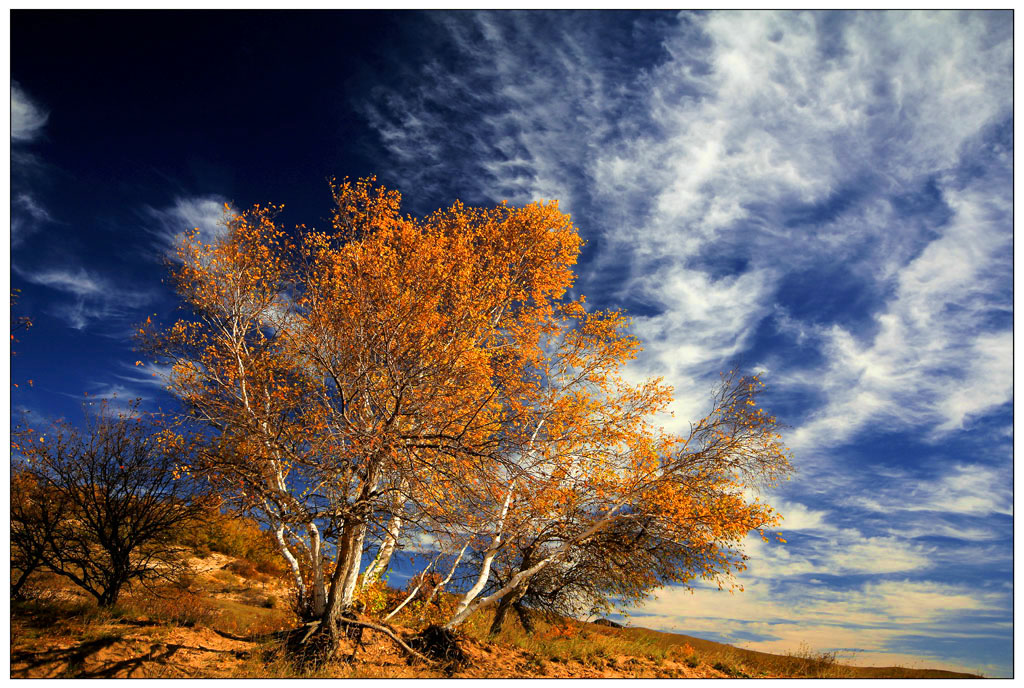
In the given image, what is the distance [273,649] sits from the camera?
807 cm

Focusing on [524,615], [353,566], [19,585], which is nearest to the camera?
[353,566]

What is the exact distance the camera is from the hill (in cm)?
737

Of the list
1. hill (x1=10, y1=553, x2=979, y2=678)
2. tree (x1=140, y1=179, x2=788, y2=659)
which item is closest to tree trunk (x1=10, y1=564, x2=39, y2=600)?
hill (x1=10, y1=553, x2=979, y2=678)

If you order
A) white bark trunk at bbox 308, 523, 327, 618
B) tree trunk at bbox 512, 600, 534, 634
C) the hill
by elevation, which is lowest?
the hill

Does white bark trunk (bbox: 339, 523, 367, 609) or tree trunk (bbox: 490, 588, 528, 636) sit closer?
white bark trunk (bbox: 339, 523, 367, 609)

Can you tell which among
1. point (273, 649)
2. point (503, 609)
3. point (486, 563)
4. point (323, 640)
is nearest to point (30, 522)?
point (273, 649)

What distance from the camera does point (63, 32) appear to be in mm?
8734

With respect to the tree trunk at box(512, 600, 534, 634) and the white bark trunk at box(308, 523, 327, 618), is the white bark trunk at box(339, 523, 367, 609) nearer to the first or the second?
the white bark trunk at box(308, 523, 327, 618)

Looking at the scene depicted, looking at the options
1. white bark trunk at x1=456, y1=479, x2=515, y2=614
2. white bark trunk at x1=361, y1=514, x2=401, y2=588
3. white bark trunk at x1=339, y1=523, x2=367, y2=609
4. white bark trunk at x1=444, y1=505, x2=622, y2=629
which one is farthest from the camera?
white bark trunk at x1=456, y1=479, x2=515, y2=614

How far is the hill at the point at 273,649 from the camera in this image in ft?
24.2

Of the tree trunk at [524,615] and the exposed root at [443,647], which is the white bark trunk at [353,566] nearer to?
the exposed root at [443,647]

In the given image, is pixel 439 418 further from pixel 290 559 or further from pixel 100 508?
pixel 100 508

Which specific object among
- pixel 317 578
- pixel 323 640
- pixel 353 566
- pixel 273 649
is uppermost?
pixel 353 566

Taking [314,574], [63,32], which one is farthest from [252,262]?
[314,574]
